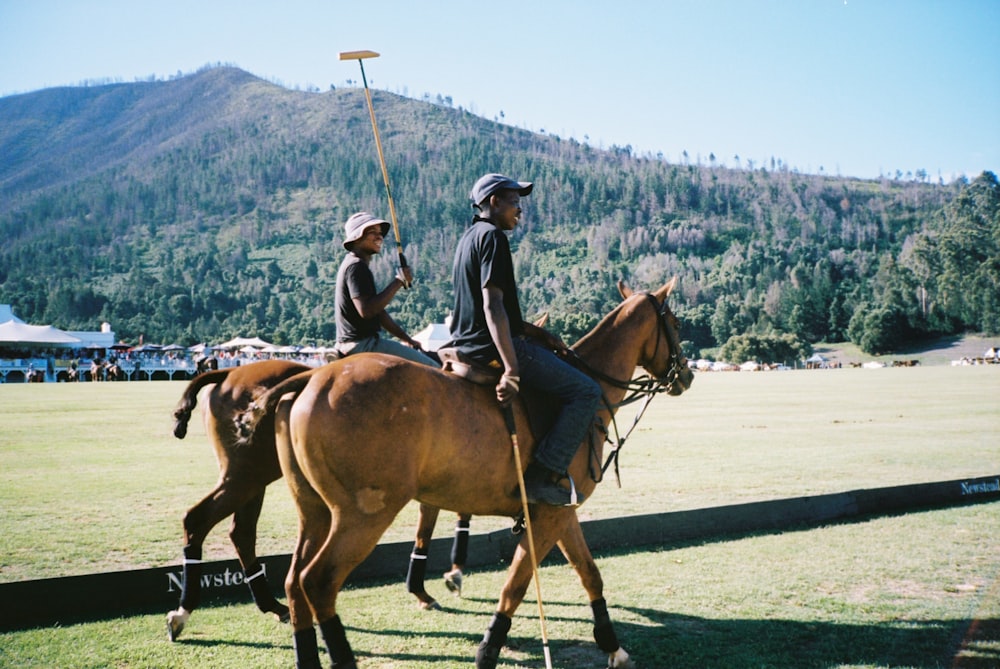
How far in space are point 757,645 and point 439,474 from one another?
2.97 m

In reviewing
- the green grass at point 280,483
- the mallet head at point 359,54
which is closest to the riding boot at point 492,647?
the green grass at point 280,483

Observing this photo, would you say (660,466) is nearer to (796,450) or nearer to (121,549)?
(796,450)

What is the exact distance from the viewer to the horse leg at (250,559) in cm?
675

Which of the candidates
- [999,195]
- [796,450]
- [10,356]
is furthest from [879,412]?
[999,195]

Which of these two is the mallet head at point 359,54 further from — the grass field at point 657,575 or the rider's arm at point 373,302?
the grass field at point 657,575

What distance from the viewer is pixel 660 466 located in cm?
1506

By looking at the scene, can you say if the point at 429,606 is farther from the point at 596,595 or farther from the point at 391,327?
the point at 391,327

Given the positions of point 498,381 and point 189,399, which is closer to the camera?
point 498,381

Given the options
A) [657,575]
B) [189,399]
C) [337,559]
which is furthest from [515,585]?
[189,399]

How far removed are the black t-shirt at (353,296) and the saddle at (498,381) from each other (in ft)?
3.50

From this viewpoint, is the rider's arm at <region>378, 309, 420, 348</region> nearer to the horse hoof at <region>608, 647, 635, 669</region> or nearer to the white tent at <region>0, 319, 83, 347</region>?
the horse hoof at <region>608, 647, 635, 669</region>

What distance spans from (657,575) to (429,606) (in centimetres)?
246

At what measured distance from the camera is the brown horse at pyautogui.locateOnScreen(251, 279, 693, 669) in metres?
4.90

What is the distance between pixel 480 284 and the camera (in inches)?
223
